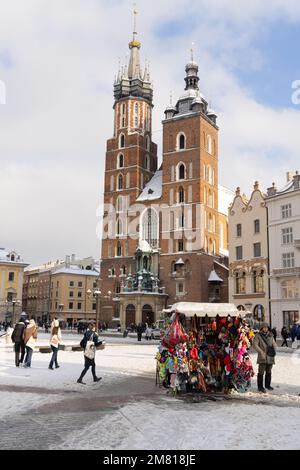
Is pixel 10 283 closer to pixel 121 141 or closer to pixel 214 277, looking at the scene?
pixel 121 141

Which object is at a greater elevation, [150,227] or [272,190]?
[272,190]

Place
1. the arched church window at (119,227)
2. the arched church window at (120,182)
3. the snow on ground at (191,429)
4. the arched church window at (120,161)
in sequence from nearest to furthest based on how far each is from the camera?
1. the snow on ground at (191,429)
2. the arched church window at (119,227)
3. the arched church window at (120,182)
4. the arched church window at (120,161)

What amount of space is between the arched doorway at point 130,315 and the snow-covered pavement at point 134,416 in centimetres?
4384

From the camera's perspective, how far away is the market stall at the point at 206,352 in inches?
468

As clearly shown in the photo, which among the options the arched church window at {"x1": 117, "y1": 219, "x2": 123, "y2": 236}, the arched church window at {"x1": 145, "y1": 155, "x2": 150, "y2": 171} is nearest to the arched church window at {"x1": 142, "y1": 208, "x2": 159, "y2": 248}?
the arched church window at {"x1": 117, "y1": 219, "x2": 123, "y2": 236}

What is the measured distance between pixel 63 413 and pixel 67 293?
79364 millimetres

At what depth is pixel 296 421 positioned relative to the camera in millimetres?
8539

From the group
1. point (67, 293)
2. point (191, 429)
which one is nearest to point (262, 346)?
point (191, 429)

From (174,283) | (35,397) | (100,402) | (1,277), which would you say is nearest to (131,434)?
(100,402)

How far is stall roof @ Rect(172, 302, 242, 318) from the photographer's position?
40.8 ft

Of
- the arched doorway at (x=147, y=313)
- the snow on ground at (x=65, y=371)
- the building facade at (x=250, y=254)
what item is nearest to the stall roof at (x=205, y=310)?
the snow on ground at (x=65, y=371)

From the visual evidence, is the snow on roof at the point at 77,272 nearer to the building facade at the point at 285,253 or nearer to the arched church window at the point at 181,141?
the arched church window at the point at 181,141

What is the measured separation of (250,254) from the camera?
45969 millimetres

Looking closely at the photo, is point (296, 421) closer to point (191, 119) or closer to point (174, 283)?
point (174, 283)
